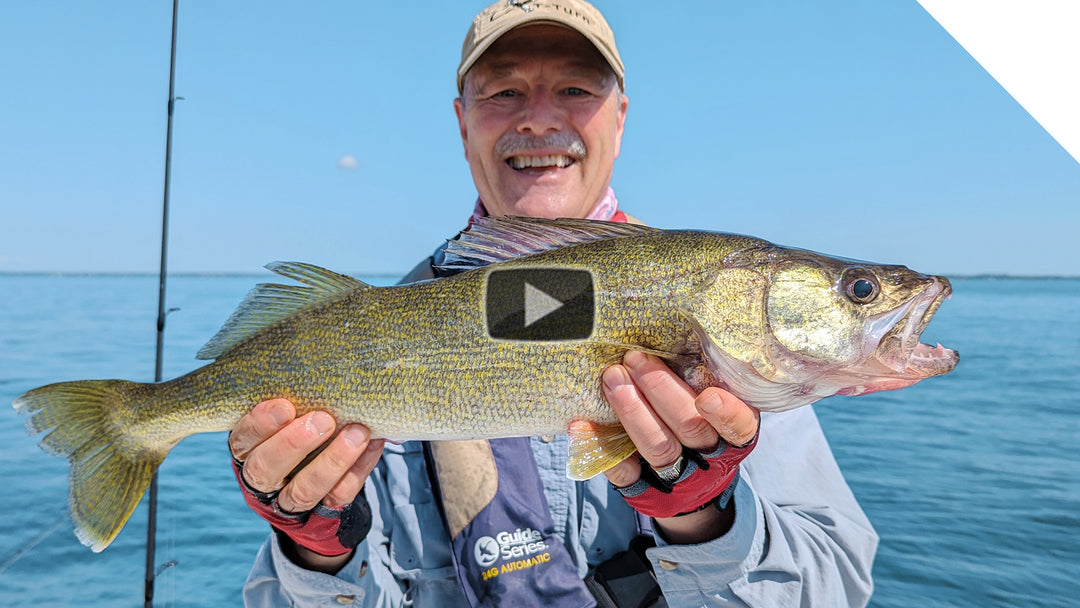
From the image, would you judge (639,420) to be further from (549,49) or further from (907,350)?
(549,49)

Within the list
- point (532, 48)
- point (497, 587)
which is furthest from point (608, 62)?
point (497, 587)

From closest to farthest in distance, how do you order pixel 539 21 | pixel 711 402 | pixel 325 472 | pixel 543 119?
pixel 711 402 < pixel 325 472 < pixel 539 21 < pixel 543 119

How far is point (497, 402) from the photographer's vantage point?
218 centimetres

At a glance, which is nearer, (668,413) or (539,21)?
(668,413)

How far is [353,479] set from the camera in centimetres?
245

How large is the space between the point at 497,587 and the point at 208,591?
6277mm

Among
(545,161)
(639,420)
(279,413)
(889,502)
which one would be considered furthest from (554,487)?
(889,502)

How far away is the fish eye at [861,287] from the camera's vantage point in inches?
83.0

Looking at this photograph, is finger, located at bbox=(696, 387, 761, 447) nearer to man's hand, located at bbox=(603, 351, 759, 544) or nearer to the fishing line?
man's hand, located at bbox=(603, 351, 759, 544)

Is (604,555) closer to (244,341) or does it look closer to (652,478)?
(652,478)

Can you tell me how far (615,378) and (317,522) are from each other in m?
1.26

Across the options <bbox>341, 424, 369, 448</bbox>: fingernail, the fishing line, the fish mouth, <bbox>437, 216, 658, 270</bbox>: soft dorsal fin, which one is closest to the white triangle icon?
<bbox>437, 216, 658, 270</bbox>: soft dorsal fin
